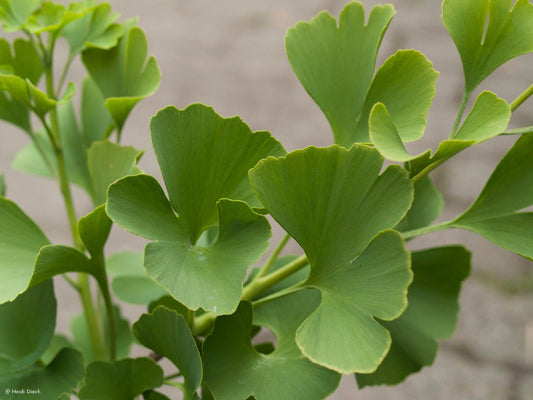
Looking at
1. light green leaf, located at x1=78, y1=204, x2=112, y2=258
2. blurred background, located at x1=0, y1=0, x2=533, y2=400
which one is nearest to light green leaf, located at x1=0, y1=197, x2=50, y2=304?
light green leaf, located at x1=78, y1=204, x2=112, y2=258

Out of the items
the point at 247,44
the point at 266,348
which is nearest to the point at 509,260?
the point at 247,44

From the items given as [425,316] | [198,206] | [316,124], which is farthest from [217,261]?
[316,124]

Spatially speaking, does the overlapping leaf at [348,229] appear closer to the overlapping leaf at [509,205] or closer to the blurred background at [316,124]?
the overlapping leaf at [509,205]

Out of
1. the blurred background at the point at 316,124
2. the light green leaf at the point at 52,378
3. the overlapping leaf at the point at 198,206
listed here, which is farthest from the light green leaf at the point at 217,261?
the blurred background at the point at 316,124

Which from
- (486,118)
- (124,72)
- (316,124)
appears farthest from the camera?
(316,124)

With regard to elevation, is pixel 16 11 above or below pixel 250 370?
above

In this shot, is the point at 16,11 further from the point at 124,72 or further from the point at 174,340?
the point at 174,340
